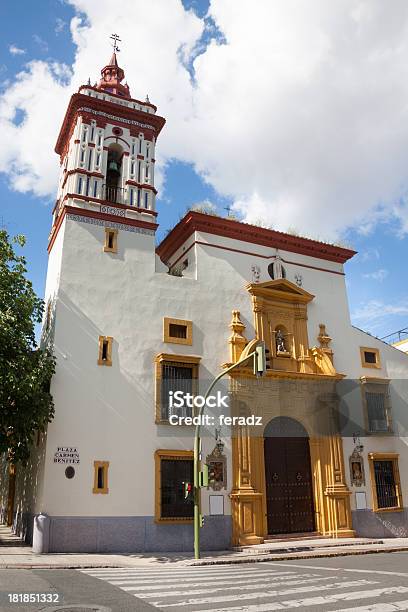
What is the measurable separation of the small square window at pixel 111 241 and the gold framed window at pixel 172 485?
789 centimetres

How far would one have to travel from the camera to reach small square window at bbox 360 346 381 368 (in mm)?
24328

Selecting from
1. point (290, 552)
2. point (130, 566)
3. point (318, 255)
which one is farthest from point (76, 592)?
point (318, 255)

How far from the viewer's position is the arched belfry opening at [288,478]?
20188 millimetres

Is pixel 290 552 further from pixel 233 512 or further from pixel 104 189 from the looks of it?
pixel 104 189

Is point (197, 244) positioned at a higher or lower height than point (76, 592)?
higher

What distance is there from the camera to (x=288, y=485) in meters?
20.8

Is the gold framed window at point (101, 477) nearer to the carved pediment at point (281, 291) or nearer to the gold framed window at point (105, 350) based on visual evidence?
the gold framed window at point (105, 350)

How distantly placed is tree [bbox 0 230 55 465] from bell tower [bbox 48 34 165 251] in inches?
182

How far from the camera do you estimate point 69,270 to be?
19922 millimetres

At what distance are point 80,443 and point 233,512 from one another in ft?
19.7

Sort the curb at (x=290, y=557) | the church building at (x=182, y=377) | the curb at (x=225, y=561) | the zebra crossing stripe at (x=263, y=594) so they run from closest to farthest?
1. the zebra crossing stripe at (x=263, y=594)
2. the curb at (x=225, y=561)
3. the curb at (x=290, y=557)
4. the church building at (x=182, y=377)

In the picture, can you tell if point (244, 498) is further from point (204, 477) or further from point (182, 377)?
point (182, 377)

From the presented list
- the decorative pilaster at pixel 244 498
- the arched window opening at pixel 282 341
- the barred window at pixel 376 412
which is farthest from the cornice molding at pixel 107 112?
the barred window at pixel 376 412

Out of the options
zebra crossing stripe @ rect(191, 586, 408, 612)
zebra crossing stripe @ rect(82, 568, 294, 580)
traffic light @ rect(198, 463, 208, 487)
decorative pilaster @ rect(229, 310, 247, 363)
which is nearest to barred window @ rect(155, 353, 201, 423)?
decorative pilaster @ rect(229, 310, 247, 363)
